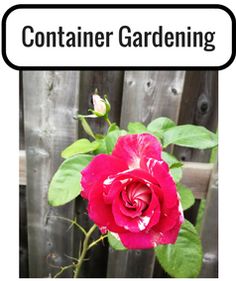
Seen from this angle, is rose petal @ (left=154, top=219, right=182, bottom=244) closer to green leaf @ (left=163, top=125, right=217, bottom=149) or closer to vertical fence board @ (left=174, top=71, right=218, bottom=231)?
green leaf @ (left=163, top=125, right=217, bottom=149)

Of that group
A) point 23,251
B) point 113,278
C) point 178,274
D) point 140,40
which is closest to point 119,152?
point 178,274

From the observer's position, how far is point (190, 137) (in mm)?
647

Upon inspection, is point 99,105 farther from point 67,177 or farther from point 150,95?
point 150,95

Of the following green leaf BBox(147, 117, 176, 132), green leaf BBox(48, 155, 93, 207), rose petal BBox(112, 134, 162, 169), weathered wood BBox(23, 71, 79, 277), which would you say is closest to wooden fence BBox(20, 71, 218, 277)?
weathered wood BBox(23, 71, 79, 277)

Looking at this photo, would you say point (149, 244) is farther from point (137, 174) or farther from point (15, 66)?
point (15, 66)

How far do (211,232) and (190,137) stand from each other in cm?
57

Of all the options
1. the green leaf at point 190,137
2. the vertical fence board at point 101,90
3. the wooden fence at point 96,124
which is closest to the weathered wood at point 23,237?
the wooden fence at point 96,124

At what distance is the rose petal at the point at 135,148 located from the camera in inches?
18.6

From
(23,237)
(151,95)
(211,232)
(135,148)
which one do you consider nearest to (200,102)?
(151,95)

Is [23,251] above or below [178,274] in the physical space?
below

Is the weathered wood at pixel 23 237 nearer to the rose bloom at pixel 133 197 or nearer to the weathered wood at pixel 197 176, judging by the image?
the weathered wood at pixel 197 176

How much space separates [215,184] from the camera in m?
1.03

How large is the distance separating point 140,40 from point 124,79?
0.22m

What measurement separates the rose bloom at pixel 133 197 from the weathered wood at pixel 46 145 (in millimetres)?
561
